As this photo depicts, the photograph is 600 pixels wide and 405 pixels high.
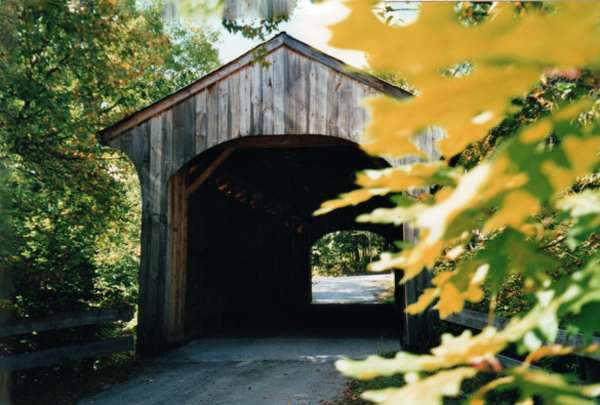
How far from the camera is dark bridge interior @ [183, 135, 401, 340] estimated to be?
8.15m

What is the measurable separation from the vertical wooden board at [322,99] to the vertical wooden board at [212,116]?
4.99 ft

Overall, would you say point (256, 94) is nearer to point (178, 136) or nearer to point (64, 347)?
point (178, 136)

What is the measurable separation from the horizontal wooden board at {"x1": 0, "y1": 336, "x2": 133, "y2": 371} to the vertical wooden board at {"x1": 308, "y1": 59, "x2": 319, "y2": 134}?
4297 millimetres

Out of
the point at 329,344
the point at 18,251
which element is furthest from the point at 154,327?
the point at 329,344

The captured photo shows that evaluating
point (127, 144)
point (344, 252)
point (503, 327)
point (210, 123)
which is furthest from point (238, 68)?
point (344, 252)

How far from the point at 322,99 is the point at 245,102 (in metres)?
1.16

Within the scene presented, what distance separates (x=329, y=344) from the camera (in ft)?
24.2

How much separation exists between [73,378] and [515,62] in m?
6.67

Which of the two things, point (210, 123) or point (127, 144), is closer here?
point (210, 123)

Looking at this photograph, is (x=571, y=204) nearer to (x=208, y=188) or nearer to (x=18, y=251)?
(x=18, y=251)

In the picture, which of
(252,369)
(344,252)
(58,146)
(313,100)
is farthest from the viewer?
(344,252)

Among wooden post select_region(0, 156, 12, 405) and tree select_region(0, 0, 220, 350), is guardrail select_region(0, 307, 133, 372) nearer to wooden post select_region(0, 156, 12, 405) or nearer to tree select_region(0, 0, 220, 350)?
wooden post select_region(0, 156, 12, 405)

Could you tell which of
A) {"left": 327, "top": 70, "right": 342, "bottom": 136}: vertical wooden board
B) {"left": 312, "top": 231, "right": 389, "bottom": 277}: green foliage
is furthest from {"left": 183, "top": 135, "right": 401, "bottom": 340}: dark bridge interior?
{"left": 312, "top": 231, "right": 389, "bottom": 277}: green foliage

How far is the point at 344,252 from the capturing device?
119 feet
